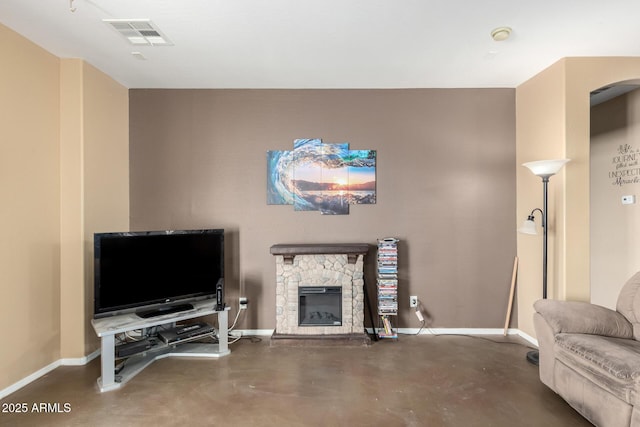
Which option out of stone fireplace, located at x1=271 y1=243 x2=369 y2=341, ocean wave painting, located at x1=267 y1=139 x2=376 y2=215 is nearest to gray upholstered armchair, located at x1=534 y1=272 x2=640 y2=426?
stone fireplace, located at x1=271 y1=243 x2=369 y2=341

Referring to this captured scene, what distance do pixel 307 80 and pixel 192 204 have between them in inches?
73.8

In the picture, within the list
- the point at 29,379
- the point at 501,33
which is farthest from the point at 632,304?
the point at 29,379

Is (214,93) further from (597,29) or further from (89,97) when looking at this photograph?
(597,29)

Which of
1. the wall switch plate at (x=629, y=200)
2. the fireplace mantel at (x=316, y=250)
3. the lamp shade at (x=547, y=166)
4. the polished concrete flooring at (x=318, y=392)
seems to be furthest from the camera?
the wall switch plate at (x=629, y=200)

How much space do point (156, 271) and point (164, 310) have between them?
37 cm

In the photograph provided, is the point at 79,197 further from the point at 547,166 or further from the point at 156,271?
the point at 547,166

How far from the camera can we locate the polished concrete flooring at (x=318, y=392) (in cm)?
200

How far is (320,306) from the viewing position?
3.21 metres

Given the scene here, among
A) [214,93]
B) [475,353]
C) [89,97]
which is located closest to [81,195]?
[89,97]

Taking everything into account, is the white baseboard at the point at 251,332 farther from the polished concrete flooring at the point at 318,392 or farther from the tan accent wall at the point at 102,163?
the tan accent wall at the point at 102,163

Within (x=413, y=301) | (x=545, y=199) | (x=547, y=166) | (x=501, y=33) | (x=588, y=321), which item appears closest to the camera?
(x=588, y=321)

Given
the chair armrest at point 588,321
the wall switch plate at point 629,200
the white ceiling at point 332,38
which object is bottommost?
the chair armrest at point 588,321

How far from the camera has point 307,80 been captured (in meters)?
3.20

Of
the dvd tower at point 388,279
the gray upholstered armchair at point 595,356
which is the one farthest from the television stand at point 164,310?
the gray upholstered armchair at point 595,356
